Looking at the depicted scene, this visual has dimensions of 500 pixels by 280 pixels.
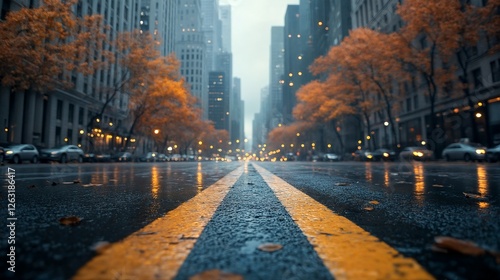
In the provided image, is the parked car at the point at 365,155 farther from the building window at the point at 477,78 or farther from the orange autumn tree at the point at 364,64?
the building window at the point at 477,78

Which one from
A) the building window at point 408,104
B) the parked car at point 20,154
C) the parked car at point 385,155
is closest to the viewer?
the parked car at point 20,154

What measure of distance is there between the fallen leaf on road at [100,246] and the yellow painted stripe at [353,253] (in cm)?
90

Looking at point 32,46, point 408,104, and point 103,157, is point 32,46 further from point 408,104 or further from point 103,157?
point 408,104

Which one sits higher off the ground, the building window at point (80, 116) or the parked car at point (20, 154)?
the building window at point (80, 116)

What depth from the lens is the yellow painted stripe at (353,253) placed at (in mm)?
1004

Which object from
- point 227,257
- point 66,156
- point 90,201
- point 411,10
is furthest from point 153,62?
point 227,257

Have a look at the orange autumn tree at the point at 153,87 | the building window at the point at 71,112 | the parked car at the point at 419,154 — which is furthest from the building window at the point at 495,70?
the building window at the point at 71,112

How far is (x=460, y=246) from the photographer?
1.27 meters

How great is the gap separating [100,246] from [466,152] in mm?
25817

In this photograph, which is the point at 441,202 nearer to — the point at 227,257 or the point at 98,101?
the point at 227,257

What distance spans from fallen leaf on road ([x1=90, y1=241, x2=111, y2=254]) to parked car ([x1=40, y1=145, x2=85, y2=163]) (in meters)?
26.3

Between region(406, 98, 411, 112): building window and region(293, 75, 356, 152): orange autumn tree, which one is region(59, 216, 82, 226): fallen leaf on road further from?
region(406, 98, 411, 112): building window

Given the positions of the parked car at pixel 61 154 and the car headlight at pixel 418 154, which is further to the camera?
the car headlight at pixel 418 154

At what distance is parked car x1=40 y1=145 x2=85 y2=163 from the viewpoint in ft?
76.5
